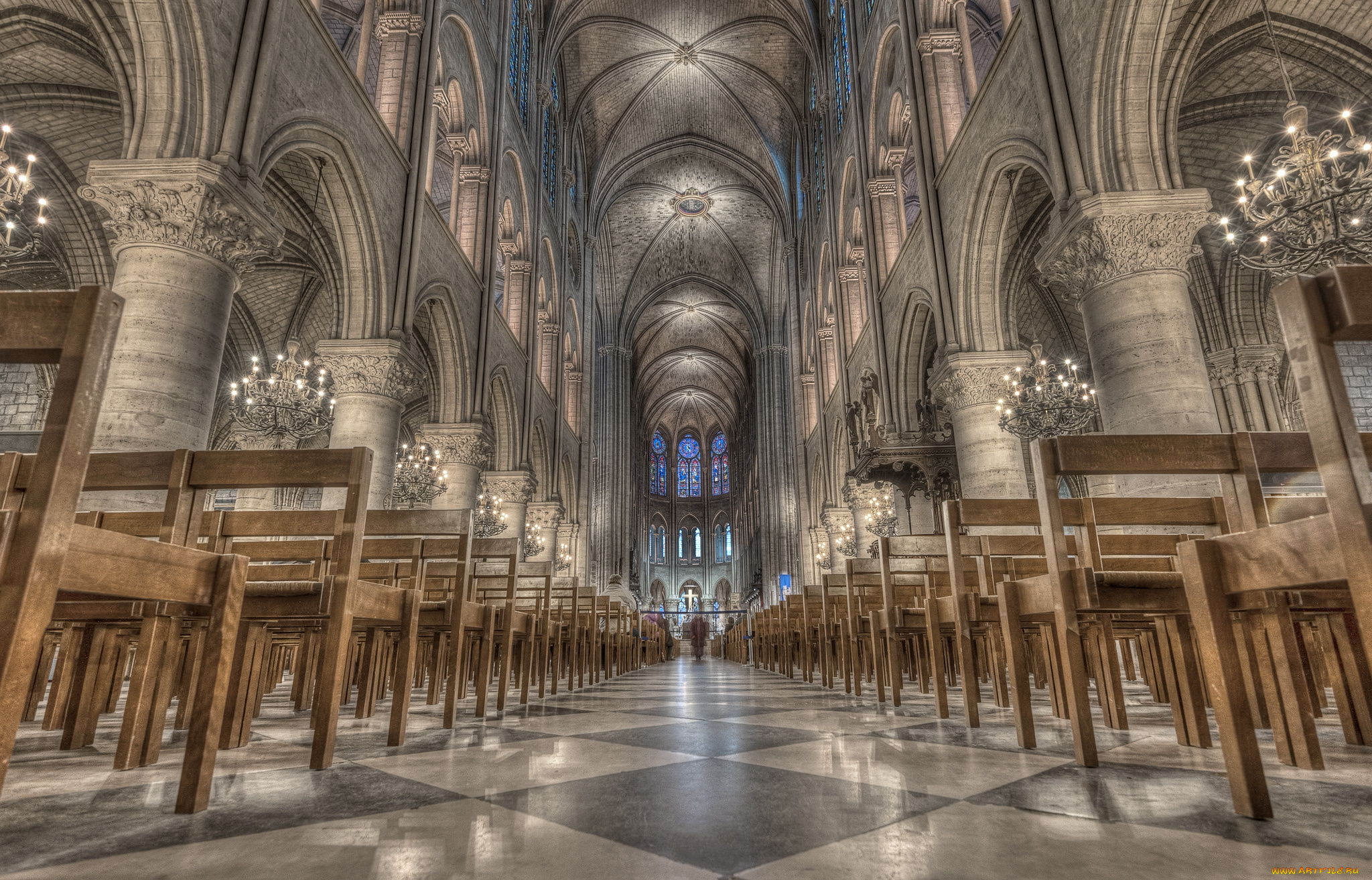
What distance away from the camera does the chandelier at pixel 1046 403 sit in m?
7.29

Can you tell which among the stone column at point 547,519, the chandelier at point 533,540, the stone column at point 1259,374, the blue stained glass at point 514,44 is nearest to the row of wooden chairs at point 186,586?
the chandelier at point 533,540

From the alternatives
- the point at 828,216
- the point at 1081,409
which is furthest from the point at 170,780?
the point at 828,216

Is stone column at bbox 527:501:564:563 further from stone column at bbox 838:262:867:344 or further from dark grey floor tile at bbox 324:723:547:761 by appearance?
dark grey floor tile at bbox 324:723:547:761

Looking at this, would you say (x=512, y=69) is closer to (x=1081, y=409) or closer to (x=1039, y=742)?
(x=1081, y=409)

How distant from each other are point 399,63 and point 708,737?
982cm

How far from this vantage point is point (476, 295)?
1177 cm

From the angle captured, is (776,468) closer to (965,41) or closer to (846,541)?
(846,541)

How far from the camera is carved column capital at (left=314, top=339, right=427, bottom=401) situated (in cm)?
812

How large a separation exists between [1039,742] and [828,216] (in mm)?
15666

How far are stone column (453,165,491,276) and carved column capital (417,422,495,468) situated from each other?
9.26 feet

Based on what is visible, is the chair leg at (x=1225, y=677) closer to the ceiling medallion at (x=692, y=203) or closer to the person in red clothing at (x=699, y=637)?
the person in red clothing at (x=699, y=637)

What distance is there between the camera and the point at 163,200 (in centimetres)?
512

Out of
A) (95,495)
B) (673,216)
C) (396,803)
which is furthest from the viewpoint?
(673,216)

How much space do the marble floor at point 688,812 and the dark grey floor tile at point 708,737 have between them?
2 cm
